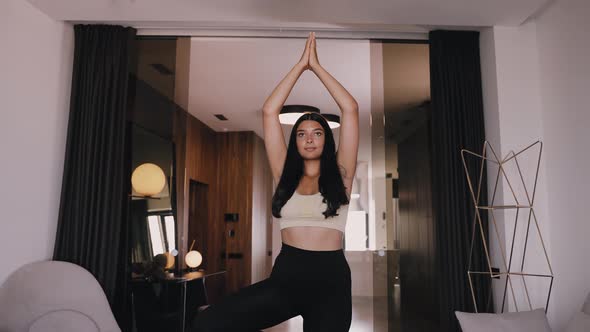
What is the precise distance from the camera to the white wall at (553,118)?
8.95 feet

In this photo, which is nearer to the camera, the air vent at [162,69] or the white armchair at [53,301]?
the white armchair at [53,301]

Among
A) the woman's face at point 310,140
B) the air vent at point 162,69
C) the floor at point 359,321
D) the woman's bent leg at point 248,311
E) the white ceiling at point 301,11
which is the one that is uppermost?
the white ceiling at point 301,11

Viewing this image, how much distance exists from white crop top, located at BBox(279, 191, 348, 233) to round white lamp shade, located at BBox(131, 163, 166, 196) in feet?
7.16

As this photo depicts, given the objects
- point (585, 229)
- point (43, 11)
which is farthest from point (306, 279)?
point (43, 11)

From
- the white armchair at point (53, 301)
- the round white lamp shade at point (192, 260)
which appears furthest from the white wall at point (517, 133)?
the round white lamp shade at point (192, 260)

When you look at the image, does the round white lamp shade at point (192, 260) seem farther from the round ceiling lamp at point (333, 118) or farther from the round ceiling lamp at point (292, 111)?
the round ceiling lamp at point (333, 118)

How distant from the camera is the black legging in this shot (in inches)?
53.9

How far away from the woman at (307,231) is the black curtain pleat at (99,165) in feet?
6.29

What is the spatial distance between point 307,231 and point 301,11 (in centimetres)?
194

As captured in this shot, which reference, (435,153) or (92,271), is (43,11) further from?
(435,153)

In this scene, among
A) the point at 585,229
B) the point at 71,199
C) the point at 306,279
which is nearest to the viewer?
the point at 306,279

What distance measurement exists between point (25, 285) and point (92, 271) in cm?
50

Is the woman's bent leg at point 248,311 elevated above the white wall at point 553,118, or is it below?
below

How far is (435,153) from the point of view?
3.36 m
